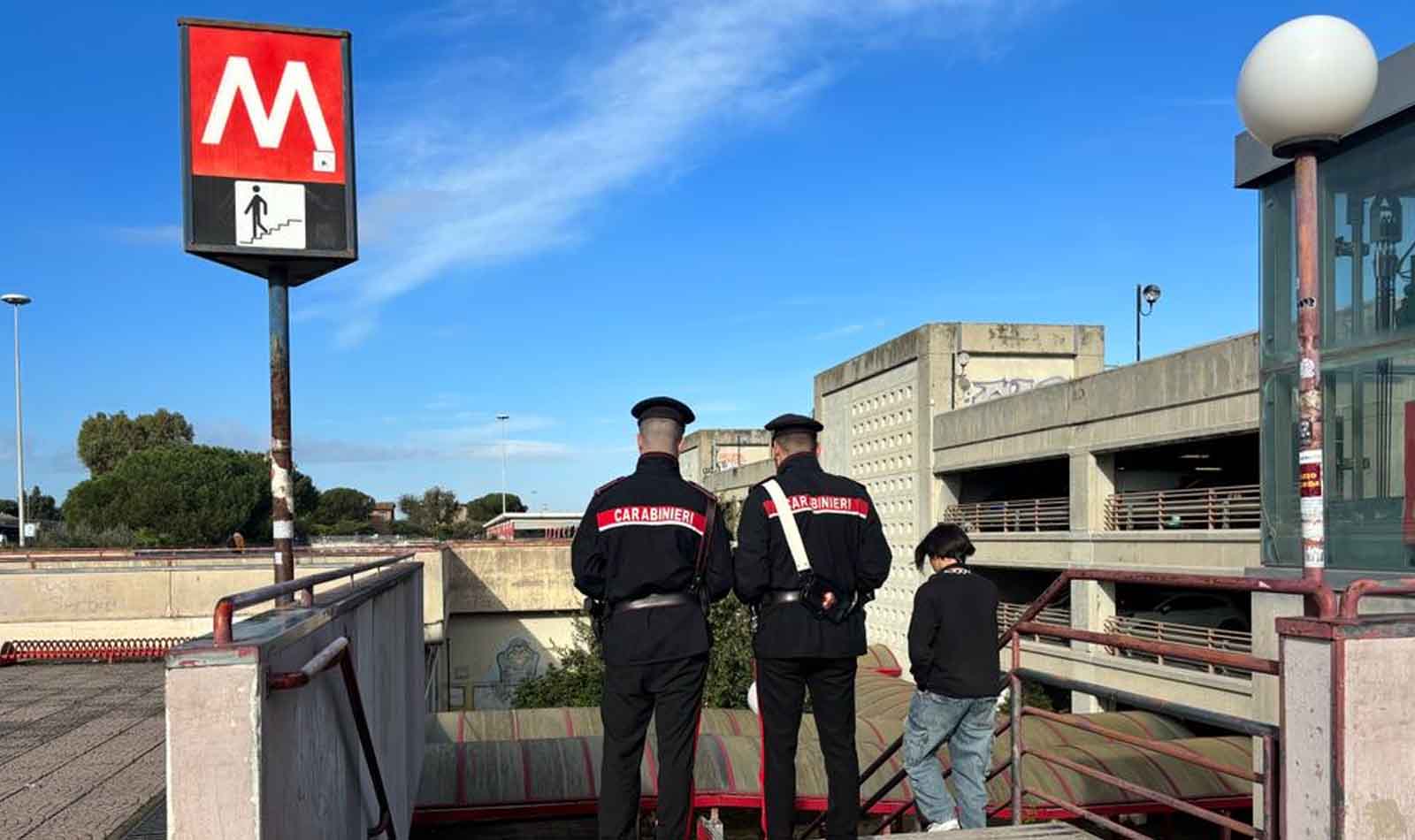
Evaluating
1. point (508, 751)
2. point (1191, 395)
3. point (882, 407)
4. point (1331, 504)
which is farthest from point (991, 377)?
point (508, 751)

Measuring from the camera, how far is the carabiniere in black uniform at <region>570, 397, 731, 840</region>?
4391 mm

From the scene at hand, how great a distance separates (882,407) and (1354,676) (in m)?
27.0

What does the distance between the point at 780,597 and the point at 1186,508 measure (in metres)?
16.9

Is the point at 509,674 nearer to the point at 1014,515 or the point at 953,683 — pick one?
the point at 1014,515

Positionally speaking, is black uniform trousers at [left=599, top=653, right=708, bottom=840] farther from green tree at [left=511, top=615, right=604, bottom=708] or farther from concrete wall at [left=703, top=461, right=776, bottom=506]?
concrete wall at [left=703, top=461, right=776, bottom=506]

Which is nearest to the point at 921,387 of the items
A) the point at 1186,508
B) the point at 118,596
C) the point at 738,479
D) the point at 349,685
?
the point at 1186,508

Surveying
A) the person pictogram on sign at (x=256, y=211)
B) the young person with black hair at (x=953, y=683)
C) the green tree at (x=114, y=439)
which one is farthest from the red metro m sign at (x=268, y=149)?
the green tree at (x=114, y=439)

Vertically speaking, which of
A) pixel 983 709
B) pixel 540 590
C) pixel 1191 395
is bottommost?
pixel 540 590

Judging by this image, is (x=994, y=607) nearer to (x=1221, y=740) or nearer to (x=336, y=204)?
(x=336, y=204)

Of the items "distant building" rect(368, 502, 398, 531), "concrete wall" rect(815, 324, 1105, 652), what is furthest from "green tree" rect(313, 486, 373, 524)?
"concrete wall" rect(815, 324, 1105, 652)

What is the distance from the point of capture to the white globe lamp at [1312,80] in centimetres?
404

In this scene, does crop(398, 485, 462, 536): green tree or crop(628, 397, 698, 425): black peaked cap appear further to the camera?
crop(398, 485, 462, 536): green tree

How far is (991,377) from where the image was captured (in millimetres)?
27547

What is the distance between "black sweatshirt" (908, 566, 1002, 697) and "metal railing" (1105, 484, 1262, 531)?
47.7 ft
